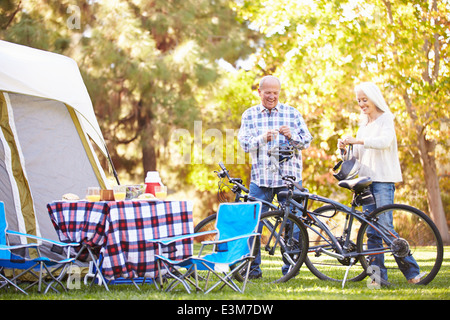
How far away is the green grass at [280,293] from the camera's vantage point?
3930mm

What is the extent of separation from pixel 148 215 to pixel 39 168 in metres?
1.49

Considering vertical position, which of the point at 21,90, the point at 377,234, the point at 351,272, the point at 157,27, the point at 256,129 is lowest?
the point at 351,272

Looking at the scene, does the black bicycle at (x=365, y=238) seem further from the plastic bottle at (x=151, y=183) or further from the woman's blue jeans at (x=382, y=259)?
the plastic bottle at (x=151, y=183)

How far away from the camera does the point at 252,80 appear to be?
14.5 meters

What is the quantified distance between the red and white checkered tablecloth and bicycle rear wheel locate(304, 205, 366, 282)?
3.26ft

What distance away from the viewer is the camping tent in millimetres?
5121

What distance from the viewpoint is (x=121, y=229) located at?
4.19 m

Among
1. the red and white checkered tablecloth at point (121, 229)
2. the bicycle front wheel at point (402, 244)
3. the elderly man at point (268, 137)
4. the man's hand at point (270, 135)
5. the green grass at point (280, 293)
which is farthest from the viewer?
the elderly man at point (268, 137)

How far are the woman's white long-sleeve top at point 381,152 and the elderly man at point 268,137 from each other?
1.69 feet

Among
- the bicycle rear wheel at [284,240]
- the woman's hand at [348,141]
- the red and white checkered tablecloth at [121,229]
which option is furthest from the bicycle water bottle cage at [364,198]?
the red and white checkered tablecloth at [121,229]

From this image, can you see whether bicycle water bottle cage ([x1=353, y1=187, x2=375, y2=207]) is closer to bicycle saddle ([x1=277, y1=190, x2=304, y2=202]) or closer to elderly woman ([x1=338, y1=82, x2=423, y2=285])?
elderly woman ([x1=338, y1=82, x2=423, y2=285])

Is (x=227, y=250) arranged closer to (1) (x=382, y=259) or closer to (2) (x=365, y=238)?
(2) (x=365, y=238)
